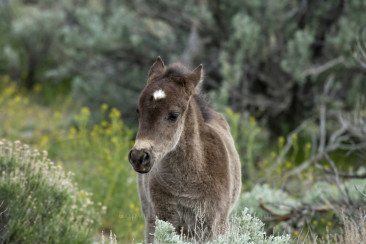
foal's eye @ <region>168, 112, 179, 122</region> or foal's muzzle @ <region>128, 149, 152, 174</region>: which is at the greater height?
foal's eye @ <region>168, 112, 179, 122</region>

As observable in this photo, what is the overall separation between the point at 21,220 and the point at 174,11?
22.7 ft

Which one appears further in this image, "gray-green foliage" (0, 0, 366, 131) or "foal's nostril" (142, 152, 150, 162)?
"gray-green foliage" (0, 0, 366, 131)

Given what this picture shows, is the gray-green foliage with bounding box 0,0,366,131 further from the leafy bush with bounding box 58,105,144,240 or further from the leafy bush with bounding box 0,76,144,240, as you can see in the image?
the leafy bush with bounding box 58,105,144,240

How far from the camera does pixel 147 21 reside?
1184 centimetres

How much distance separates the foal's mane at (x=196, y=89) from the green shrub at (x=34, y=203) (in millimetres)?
1572

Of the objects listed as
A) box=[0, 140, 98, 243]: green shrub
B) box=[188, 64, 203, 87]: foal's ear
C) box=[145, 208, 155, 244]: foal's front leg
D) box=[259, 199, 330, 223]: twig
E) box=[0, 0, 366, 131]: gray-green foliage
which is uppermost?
box=[0, 0, 366, 131]: gray-green foliage

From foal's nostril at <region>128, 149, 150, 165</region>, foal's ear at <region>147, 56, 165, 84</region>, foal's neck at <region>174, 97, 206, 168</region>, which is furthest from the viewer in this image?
foal's ear at <region>147, 56, 165, 84</region>

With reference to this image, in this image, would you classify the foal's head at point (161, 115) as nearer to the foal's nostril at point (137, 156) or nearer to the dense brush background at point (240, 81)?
the foal's nostril at point (137, 156)

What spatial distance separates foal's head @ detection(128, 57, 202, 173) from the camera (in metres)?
3.79

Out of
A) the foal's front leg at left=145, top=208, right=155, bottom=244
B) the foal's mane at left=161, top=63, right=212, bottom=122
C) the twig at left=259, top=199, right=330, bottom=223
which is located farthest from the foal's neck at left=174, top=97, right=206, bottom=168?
the twig at left=259, top=199, right=330, bottom=223

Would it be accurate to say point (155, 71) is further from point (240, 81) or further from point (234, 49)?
point (240, 81)

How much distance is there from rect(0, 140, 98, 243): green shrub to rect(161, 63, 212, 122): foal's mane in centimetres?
157

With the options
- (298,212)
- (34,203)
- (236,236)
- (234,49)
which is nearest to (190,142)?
(236,236)

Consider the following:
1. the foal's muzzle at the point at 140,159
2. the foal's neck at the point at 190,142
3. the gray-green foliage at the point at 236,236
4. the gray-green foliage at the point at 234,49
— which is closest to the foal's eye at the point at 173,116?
the foal's neck at the point at 190,142
